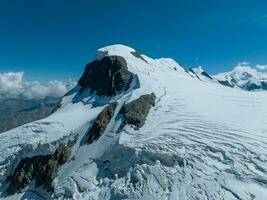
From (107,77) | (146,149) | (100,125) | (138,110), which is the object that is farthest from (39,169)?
(107,77)

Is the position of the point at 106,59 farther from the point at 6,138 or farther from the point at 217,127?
the point at 217,127

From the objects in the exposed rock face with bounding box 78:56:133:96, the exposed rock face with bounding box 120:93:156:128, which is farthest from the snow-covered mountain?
the exposed rock face with bounding box 78:56:133:96

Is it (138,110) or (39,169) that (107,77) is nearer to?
(138,110)

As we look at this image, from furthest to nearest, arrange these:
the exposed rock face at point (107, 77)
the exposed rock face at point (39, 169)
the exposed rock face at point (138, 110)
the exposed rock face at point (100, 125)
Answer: the exposed rock face at point (107, 77) < the exposed rock face at point (100, 125) < the exposed rock face at point (138, 110) < the exposed rock face at point (39, 169)

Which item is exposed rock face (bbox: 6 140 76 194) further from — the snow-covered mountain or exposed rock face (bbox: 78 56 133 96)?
exposed rock face (bbox: 78 56 133 96)

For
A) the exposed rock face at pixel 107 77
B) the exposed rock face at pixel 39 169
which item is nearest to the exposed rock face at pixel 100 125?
the exposed rock face at pixel 39 169

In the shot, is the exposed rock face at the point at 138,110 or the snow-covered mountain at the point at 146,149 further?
the exposed rock face at the point at 138,110

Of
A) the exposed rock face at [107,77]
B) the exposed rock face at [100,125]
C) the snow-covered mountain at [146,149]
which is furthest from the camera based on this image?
the exposed rock face at [107,77]

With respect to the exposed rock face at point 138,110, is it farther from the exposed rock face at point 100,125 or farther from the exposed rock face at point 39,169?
the exposed rock face at point 39,169
